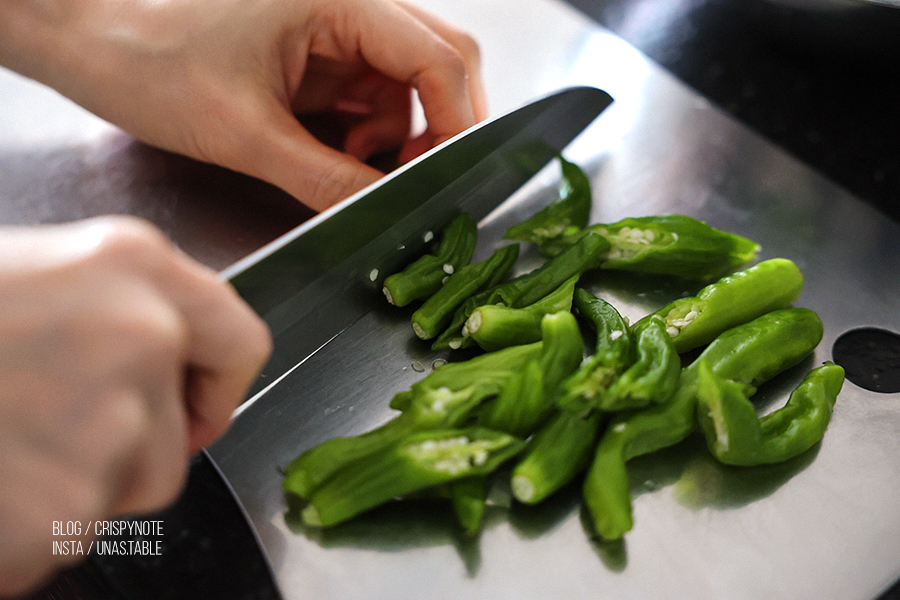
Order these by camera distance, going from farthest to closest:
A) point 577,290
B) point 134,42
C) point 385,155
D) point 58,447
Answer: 1. point 385,155
2. point 134,42
3. point 577,290
4. point 58,447

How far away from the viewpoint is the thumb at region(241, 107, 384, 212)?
1565 mm

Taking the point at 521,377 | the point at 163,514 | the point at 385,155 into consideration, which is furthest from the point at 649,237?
the point at 163,514

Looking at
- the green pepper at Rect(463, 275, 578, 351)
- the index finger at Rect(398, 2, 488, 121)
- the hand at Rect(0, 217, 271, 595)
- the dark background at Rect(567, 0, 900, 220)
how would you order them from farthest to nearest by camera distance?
the dark background at Rect(567, 0, 900, 220), the index finger at Rect(398, 2, 488, 121), the green pepper at Rect(463, 275, 578, 351), the hand at Rect(0, 217, 271, 595)

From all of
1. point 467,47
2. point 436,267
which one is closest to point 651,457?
point 436,267

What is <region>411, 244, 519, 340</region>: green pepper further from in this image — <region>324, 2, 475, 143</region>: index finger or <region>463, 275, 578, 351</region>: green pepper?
<region>324, 2, 475, 143</region>: index finger

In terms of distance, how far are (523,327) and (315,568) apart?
586mm

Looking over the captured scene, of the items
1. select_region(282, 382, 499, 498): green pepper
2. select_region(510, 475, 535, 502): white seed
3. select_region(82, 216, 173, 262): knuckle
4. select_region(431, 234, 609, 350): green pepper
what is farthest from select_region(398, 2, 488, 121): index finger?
select_region(82, 216, 173, 262): knuckle

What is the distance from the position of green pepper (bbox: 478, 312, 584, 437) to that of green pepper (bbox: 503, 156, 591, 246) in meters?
0.44

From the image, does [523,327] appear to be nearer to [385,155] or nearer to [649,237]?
[649,237]

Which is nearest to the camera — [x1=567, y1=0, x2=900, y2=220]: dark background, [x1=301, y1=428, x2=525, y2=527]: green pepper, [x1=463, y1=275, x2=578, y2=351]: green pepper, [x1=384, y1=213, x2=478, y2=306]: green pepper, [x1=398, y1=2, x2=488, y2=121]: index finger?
[x1=301, y1=428, x2=525, y2=527]: green pepper

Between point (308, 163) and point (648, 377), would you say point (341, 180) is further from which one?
point (648, 377)

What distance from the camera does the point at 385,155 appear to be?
79.3 inches

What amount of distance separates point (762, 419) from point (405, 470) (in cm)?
70

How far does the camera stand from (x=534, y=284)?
5.05ft
